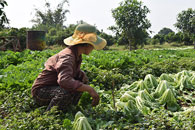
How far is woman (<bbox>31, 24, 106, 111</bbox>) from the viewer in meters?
2.71

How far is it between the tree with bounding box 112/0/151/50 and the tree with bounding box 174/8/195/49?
1465cm

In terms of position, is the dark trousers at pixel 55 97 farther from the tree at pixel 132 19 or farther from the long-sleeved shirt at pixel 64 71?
the tree at pixel 132 19

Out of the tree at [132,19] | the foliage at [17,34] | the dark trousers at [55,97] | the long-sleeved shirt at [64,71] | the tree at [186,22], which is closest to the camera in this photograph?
A: the long-sleeved shirt at [64,71]

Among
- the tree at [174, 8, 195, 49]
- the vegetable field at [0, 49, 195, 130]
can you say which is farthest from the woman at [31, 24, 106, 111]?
the tree at [174, 8, 195, 49]

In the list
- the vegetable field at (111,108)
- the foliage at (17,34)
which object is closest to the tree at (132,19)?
the foliage at (17,34)

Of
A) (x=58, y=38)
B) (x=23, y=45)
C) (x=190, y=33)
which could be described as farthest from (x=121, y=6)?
(x=190, y=33)

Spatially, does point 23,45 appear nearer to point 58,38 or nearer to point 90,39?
point 58,38

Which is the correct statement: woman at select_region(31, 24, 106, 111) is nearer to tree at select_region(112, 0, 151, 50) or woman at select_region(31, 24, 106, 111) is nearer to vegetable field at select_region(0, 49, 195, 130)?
vegetable field at select_region(0, 49, 195, 130)

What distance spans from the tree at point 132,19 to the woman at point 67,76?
24243mm

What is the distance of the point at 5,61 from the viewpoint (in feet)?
21.3

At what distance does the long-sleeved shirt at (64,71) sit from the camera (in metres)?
2.68

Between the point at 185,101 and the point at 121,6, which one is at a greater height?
the point at 121,6

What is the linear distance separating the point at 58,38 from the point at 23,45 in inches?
364

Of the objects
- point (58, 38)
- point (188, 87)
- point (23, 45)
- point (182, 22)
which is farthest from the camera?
point (182, 22)
